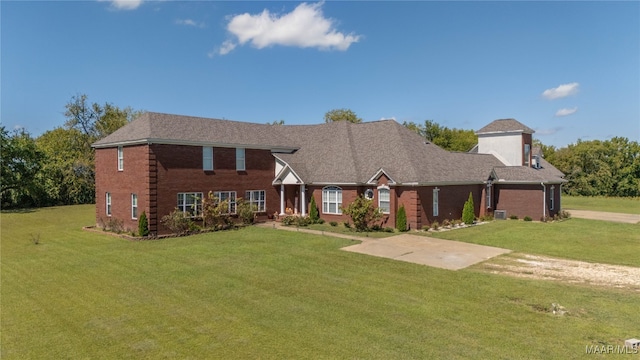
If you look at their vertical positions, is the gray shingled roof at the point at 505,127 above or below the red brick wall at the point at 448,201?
above

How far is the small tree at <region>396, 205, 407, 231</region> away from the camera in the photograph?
1006 inches

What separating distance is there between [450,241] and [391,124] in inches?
494

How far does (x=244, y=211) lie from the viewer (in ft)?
92.9

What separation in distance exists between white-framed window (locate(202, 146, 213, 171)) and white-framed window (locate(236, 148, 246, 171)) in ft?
7.34

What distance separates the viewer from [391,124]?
31688 millimetres

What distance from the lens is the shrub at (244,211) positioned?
2839 centimetres

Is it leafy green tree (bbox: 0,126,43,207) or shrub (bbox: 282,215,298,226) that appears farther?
leafy green tree (bbox: 0,126,43,207)

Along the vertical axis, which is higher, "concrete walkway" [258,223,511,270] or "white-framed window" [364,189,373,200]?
"white-framed window" [364,189,373,200]

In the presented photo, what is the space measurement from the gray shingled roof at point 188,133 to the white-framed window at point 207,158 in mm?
484

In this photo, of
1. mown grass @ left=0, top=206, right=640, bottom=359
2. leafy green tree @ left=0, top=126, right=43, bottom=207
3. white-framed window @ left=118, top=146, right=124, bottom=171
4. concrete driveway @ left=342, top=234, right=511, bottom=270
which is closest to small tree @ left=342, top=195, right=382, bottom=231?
concrete driveway @ left=342, top=234, right=511, bottom=270

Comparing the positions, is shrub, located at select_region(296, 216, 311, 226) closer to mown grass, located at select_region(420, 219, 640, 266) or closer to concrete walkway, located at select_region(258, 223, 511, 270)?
concrete walkway, located at select_region(258, 223, 511, 270)

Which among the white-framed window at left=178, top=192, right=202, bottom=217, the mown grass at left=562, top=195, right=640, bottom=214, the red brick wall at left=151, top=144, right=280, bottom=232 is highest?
the red brick wall at left=151, top=144, right=280, bottom=232

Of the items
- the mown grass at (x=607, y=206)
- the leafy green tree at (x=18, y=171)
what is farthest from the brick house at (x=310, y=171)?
the leafy green tree at (x=18, y=171)

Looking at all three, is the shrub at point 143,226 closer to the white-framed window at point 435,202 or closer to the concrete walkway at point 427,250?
the concrete walkway at point 427,250
